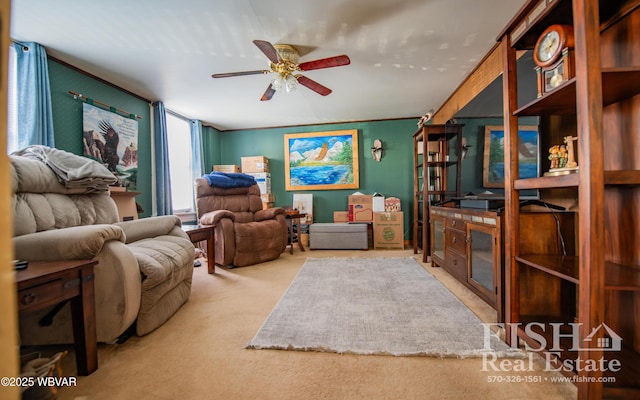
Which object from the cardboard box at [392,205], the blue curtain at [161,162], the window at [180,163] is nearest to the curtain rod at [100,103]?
the blue curtain at [161,162]

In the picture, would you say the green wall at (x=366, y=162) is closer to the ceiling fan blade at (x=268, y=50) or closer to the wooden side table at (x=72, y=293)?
the ceiling fan blade at (x=268, y=50)

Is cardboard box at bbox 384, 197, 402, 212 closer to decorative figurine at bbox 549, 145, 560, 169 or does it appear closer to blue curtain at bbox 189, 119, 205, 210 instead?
decorative figurine at bbox 549, 145, 560, 169

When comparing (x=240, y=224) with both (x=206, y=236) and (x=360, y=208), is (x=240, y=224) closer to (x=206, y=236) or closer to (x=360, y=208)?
(x=206, y=236)

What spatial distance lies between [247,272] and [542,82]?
2879mm

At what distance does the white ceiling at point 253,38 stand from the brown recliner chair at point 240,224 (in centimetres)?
136

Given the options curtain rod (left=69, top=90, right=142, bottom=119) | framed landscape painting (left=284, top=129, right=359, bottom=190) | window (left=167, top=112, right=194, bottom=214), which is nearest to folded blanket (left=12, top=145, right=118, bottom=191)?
curtain rod (left=69, top=90, right=142, bottom=119)

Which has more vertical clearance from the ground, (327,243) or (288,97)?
(288,97)

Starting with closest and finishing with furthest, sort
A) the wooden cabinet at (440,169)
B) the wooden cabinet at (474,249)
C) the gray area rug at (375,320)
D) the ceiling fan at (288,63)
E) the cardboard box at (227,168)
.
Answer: the gray area rug at (375,320) → the wooden cabinet at (474,249) → the ceiling fan at (288,63) → the wooden cabinet at (440,169) → the cardboard box at (227,168)

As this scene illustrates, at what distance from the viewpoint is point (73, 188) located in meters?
1.68

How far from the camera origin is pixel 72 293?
3.70 feet

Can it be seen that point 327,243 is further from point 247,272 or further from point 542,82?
point 542,82

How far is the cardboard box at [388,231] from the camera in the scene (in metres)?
4.04

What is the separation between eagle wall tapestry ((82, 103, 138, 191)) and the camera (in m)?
2.68

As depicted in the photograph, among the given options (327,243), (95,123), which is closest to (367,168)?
(327,243)
